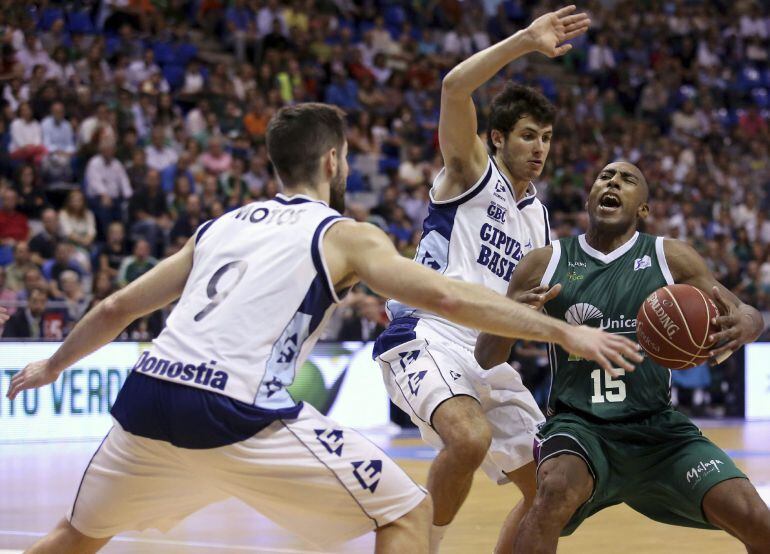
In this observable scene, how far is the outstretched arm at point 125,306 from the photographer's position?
162 inches

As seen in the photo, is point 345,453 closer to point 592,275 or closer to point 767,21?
point 592,275

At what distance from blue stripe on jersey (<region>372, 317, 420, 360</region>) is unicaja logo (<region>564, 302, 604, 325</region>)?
34.8 inches

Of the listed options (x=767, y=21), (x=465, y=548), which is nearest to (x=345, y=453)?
(x=465, y=548)

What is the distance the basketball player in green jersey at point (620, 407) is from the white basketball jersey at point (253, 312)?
111 cm

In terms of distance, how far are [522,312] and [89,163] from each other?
1157 cm

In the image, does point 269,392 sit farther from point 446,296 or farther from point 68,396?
point 68,396

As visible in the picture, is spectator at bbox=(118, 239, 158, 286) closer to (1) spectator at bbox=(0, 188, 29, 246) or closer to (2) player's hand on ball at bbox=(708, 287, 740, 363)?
(1) spectator at bbox=(0, 188, 29, 246)

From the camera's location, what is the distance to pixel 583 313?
5.24m

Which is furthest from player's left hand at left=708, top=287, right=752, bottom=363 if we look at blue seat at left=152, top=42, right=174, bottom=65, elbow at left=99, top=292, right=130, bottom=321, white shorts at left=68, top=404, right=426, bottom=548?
blue seat at left=152, top=42, right=174, bottom=65

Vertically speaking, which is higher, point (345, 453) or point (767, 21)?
point (767, 21)

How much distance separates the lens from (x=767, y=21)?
2466 centimetres

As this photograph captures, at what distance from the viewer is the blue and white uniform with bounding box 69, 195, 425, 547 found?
145 inches

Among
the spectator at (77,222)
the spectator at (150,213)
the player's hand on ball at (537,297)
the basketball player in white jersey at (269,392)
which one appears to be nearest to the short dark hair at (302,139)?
the basketball player in white jersey at (269,392)

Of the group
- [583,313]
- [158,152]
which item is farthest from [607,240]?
[158,152]
